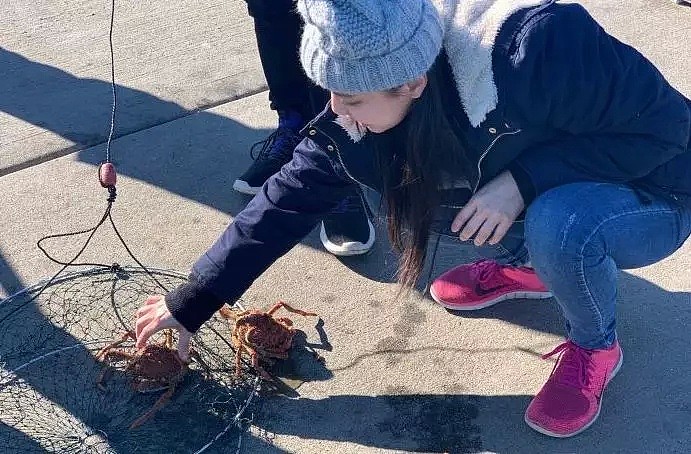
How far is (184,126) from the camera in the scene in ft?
10.8

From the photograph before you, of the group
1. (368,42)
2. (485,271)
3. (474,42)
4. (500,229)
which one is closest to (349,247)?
(485,271)

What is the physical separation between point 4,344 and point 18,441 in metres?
0.35

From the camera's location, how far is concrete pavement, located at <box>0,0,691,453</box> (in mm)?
2205

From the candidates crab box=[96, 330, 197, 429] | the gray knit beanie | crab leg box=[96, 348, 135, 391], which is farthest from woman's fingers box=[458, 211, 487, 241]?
crab leg box=[96, 348, 135, 391]

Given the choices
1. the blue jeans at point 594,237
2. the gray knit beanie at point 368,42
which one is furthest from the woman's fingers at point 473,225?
the gray knit beanie at point 368,42

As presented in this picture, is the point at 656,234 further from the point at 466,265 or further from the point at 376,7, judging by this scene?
the point at 376,7

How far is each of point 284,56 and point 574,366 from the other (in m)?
1.30

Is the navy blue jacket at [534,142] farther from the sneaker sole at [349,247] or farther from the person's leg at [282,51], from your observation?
the person's leg at [282,51]

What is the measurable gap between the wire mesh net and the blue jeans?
809 millimetres

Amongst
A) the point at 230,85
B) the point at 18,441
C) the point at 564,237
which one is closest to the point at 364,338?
the point at 564,237

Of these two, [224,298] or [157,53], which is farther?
[157,53]

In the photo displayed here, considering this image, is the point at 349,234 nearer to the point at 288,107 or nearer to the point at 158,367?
the point at 288,107

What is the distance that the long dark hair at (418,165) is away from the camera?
6.01 ft

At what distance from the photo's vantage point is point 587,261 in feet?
6.60
